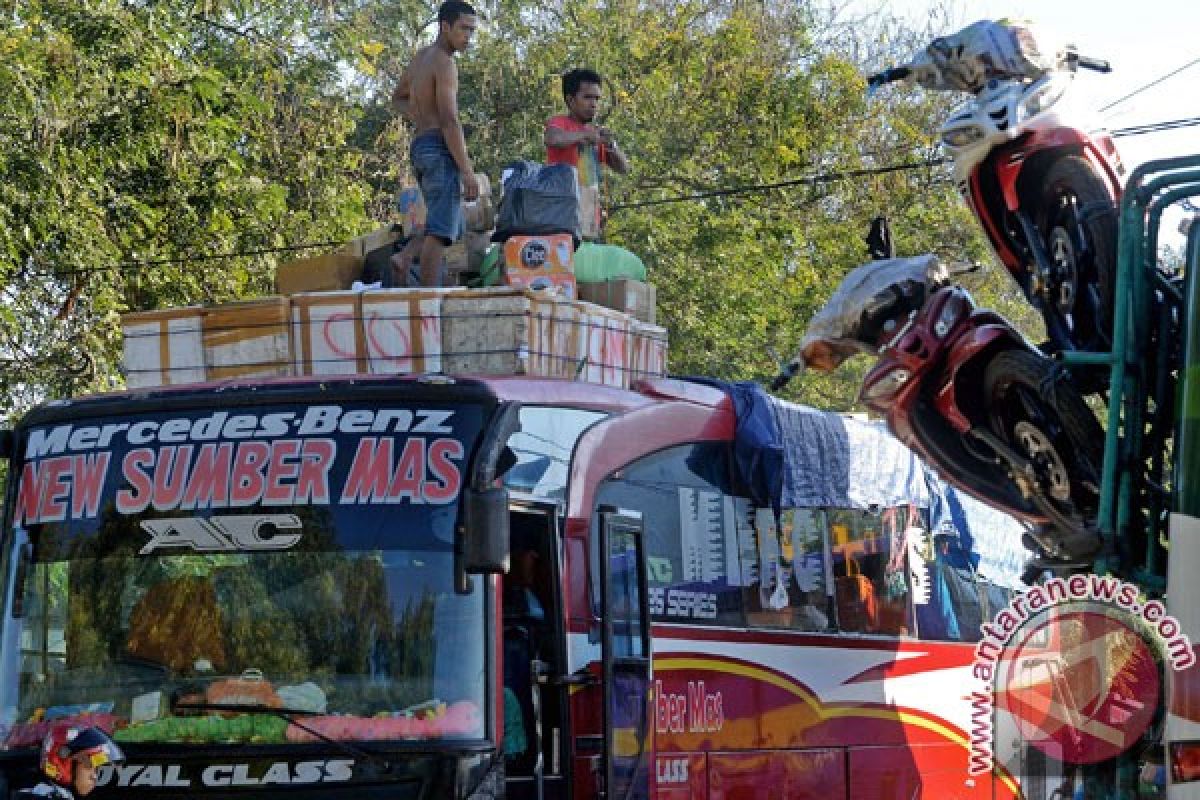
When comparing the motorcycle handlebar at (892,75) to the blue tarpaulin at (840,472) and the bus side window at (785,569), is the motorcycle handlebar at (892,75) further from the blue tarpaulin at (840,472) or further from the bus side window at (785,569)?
the bus side window at (785,569)

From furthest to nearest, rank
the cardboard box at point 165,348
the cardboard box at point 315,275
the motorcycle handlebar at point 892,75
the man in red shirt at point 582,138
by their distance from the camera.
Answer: the man in red shirt at point 582,138 → the cardboard box at point 315,275 → the cardboard box at point 165,348 → the motorcycle handlebar at point 892,75

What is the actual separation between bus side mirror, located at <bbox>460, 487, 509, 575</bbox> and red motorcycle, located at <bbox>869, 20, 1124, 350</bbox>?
8.15 feet

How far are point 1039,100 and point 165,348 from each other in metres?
4.26

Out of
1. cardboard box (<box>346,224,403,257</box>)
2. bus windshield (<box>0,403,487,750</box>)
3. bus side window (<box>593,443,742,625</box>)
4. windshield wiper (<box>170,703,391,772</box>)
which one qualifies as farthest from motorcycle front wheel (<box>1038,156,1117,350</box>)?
cardboard box (<box>346,224,403,257</box>)

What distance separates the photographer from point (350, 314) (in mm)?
8711

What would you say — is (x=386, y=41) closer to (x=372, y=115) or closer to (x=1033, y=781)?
(x=372, y=115)

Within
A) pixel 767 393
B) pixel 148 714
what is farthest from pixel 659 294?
pixel 148 714

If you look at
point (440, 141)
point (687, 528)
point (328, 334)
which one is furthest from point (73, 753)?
point (440, 141)

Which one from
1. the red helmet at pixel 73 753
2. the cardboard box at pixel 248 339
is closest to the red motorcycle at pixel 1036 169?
the cardboard box at pixel 248 339

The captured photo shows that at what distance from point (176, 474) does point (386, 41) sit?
19.0 m

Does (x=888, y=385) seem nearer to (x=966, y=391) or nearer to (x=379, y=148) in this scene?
(x=966, y=391)

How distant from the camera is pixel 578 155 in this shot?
11.4 meters

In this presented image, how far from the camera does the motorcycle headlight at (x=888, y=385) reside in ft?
26.4

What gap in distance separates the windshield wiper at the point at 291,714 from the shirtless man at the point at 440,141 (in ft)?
9.40
